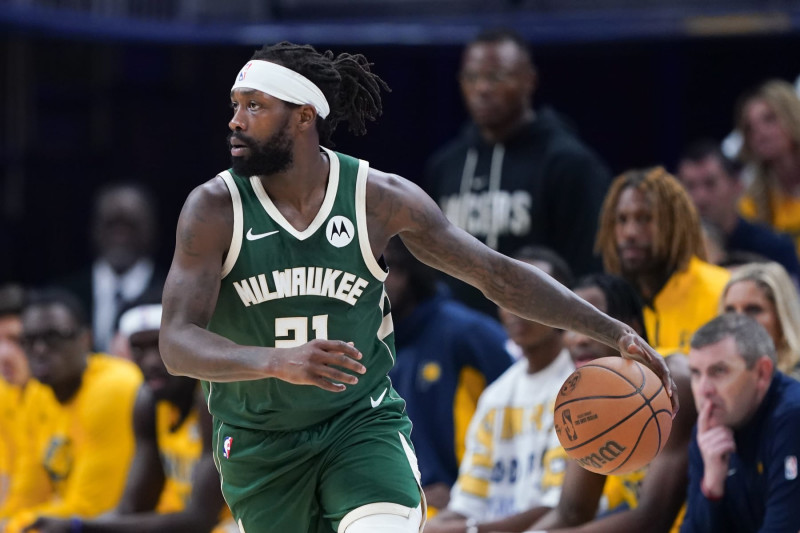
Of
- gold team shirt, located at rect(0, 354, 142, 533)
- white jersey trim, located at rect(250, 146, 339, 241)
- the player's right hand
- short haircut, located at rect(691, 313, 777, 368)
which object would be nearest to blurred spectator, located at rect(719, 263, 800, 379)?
short haircut, located at rect(691, 313, 777, 368)

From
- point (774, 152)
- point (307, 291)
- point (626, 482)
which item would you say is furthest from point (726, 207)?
point (307, 291)

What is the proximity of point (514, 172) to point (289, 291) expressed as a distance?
144 inches

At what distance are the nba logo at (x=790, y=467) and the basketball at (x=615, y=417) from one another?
2.30ft

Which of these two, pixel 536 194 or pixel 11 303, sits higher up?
pixel 536 194

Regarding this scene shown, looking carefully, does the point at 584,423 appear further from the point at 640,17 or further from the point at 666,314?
the point at 640,17

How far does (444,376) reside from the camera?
22.9 ft

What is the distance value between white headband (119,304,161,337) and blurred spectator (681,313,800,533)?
3.40m

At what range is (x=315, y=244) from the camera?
4289 mm

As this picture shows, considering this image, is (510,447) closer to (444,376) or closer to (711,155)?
(444,376)

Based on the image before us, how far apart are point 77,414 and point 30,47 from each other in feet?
14.0

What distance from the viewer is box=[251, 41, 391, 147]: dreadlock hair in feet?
14.4

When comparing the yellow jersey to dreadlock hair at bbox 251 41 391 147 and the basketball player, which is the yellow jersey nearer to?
the basketball player

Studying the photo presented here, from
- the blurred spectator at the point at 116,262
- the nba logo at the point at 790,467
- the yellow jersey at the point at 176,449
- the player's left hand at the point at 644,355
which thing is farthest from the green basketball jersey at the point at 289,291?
the blurred spectator at the point at 116,262

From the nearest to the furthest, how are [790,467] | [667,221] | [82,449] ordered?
[790,467], [667,221], [82,449]
